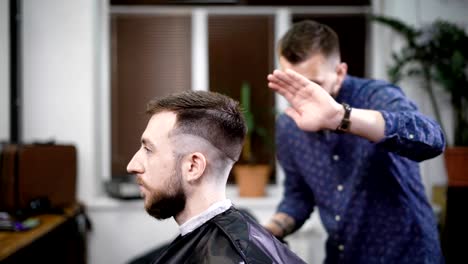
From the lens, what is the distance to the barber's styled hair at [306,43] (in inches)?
58.0

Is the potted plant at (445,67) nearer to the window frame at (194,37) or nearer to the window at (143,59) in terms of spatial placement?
the window frame at (194,37)

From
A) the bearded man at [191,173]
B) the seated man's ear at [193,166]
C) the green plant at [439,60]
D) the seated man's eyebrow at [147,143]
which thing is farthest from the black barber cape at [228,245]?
the green plant at [439,60]

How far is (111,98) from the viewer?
145 inches

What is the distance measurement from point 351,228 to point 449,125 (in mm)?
2275

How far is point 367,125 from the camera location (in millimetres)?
1211

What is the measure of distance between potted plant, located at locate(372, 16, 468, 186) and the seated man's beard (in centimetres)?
249

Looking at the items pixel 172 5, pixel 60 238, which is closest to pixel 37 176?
pixel 60 238

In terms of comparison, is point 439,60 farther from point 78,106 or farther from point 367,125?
point 78,106

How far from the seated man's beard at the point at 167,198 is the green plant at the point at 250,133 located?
7.14 ft

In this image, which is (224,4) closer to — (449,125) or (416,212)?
(449,125)

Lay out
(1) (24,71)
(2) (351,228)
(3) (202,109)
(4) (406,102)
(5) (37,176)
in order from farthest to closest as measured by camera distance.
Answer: (1) (24,71)
(5) (37,176)
(2) (351,228)
(4) (406,102)
(3) (202,109)

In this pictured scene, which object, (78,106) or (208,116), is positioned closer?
(208,116)

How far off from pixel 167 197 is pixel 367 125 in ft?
1.84

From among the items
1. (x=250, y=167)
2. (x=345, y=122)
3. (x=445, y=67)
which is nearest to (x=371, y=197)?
(x=345, y=122)
